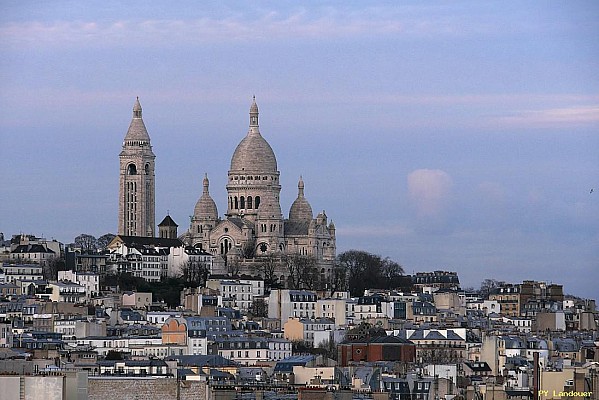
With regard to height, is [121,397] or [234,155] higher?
[234,155]

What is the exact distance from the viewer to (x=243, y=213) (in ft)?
458

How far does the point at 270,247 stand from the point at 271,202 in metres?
4.94

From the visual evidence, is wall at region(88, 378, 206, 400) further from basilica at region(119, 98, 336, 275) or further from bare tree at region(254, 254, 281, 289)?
basilica at region(119, 98, 336, 275)

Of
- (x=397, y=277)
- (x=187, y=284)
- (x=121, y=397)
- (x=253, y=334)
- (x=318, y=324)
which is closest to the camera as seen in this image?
(x=121, y=397)

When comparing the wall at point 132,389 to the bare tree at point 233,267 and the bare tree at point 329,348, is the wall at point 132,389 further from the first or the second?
the bare tree at point 233,267

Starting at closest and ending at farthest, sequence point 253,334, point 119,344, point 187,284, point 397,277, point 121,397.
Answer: point 121,397 < point 119,344 < point 253,334 < point 187,284 < point 397,277

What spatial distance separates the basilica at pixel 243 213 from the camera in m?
134

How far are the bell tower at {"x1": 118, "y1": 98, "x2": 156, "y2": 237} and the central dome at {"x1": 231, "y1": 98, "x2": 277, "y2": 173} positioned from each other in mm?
4684

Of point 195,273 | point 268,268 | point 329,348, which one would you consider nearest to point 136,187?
point 268,268

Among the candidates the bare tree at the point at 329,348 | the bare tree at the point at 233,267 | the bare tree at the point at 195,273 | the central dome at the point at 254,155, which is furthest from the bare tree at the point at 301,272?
the bare tree at the point at 329,348

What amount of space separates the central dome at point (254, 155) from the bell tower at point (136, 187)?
468 centimetres

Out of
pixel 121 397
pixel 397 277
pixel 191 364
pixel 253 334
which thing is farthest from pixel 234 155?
pixel 121 397

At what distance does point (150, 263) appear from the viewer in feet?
404

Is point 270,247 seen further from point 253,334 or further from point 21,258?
point 253,334
